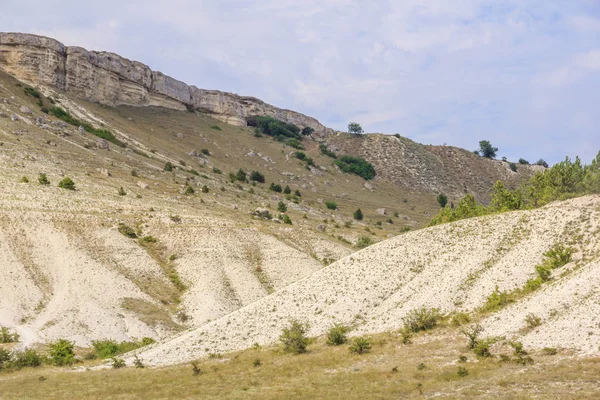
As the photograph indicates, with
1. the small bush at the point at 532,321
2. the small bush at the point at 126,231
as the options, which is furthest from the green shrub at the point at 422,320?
the small bush at the point at 126,231

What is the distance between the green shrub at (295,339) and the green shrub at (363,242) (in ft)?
119

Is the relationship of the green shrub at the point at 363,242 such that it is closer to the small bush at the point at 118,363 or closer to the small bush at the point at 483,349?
the small bush at the point at 118,363

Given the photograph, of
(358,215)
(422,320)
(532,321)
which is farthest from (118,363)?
(358,215)

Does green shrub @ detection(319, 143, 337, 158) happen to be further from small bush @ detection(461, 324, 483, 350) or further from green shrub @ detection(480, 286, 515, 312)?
small bush @ detection(461, 324, 483, 350)

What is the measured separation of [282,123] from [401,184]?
39.5 metres

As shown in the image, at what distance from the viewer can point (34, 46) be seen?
104m

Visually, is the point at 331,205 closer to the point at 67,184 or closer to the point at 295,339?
the point at 67,184

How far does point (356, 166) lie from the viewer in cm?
13612

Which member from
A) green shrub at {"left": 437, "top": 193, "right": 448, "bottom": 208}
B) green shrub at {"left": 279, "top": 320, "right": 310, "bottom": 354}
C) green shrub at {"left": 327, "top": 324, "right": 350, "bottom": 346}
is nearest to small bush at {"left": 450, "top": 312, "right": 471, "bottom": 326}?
green shrub at {"left": 327, "top": 324, "right": 350, "bottom": 346}

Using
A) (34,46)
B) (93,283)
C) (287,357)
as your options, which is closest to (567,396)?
(287,357)

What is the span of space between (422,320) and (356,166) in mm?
105692

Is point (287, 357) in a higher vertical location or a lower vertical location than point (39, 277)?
lower

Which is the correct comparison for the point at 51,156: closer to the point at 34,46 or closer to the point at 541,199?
the point at 34,46

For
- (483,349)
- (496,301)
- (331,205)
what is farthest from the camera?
(331,205)
